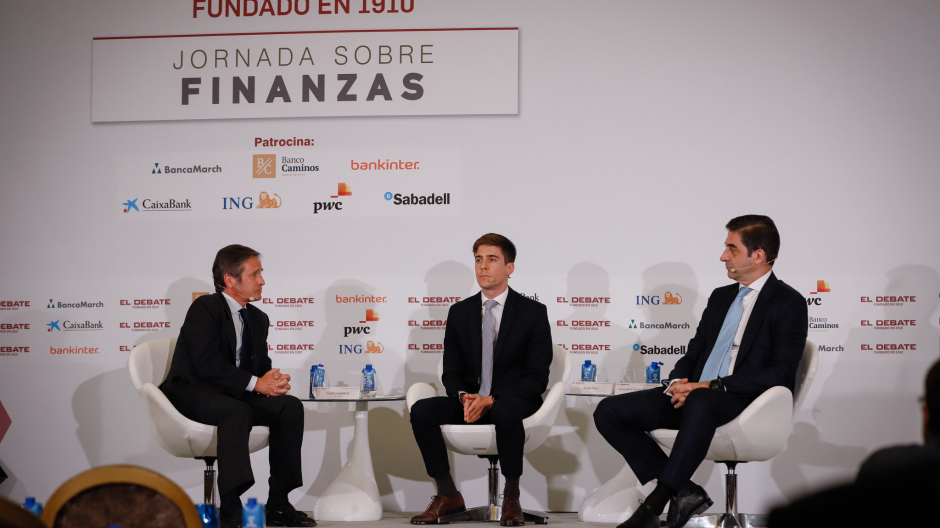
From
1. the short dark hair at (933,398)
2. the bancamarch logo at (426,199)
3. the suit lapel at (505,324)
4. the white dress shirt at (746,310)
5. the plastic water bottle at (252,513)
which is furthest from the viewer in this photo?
the bancamarch logo at (426,199)

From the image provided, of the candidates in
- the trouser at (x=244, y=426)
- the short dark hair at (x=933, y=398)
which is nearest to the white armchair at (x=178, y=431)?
the trouser at (x=244, y=426)

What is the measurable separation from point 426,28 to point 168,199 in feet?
6.80

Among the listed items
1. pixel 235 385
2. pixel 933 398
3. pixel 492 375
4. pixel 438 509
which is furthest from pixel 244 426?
pixel 933 398

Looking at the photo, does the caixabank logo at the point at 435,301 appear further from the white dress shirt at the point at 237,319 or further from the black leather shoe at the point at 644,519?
the black leather shoe at the point at 644,519

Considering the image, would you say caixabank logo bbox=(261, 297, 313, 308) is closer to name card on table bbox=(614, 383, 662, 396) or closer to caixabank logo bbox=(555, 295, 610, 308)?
caixabank logo bbox=(555, 295, 610, 308)

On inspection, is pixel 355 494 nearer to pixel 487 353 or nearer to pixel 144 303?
pixel 487 353

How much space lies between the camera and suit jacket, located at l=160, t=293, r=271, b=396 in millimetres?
4094

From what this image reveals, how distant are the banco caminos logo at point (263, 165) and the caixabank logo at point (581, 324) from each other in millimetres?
2137

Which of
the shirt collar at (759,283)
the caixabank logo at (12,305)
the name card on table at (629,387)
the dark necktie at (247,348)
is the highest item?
the shirt collar at (759,283)

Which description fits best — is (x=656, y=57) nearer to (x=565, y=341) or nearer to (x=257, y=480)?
(x=565, y=341)

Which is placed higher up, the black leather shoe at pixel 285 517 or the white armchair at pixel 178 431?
the white armchair at pixel 178 431

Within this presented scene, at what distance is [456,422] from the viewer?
4.28 m

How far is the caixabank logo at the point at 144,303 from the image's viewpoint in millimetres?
5363

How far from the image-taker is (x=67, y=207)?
18.0ft
